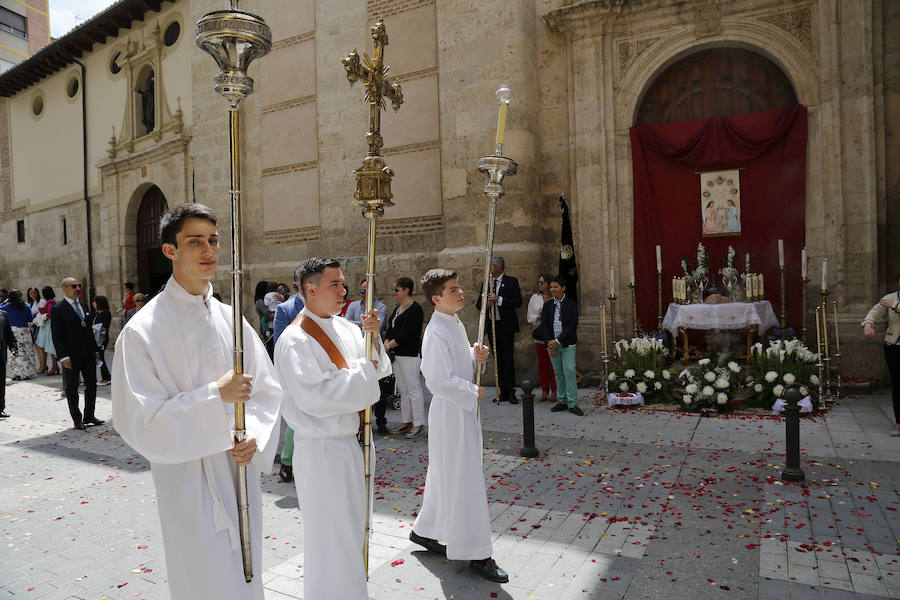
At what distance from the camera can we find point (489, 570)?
3.51 meters

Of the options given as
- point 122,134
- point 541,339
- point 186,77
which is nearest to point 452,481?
point 541,339

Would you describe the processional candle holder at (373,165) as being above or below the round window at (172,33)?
below

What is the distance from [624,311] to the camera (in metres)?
10.2

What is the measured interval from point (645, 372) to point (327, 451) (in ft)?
20.2

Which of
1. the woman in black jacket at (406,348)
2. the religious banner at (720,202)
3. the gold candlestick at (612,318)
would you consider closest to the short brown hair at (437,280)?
the woman in black jacket at (406,348)

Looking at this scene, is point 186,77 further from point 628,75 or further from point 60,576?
point 60,576

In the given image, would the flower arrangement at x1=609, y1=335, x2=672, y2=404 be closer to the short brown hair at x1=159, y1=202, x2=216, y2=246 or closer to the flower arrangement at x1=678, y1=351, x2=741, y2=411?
the flower arrangement at x1=678, y1=351, x2=741, y2=411

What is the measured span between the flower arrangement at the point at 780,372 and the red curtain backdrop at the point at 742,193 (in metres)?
1.66

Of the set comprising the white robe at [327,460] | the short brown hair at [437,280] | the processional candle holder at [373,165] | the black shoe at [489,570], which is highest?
the processional candle holder at [373,165]

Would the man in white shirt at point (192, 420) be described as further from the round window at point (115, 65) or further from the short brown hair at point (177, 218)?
the round window at point (115, 65)

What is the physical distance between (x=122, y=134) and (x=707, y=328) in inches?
671

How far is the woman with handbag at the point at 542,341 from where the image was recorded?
346 inches

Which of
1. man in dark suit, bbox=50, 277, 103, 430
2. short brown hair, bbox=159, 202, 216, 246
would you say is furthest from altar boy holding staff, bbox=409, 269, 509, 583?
man in dark suit, bbox=50, 277, 103, 430

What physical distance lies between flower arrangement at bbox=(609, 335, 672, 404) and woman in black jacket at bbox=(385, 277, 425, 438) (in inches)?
114
